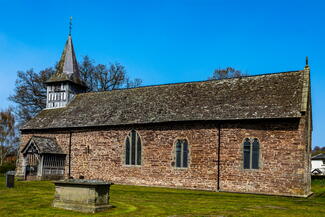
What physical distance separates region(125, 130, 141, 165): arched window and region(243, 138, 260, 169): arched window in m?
8.64

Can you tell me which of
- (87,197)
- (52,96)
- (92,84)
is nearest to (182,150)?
(87,197)

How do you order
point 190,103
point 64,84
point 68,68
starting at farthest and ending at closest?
point 68,68 < point 64,84 < point 190,103

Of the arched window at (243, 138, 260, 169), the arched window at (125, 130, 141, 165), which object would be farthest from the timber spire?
the arched window at (243, 138, 260, 169)

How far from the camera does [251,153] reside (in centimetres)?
2477

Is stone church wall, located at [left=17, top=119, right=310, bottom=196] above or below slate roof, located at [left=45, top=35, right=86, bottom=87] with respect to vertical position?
below

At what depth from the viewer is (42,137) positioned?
33.2 m

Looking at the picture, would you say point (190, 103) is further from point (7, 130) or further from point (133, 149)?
point (7, 130)

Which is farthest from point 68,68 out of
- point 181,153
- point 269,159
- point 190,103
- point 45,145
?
point 269,159

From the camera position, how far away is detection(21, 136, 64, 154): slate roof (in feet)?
103

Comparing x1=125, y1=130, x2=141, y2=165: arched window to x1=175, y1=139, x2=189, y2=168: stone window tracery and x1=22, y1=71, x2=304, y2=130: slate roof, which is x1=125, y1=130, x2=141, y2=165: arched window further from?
x1=175, y1=139, x2=189, y2=168: stone window tracery

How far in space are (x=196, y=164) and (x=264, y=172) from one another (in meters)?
4.88

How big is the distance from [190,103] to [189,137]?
10.4ft

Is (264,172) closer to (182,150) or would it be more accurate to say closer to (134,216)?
(182,150)

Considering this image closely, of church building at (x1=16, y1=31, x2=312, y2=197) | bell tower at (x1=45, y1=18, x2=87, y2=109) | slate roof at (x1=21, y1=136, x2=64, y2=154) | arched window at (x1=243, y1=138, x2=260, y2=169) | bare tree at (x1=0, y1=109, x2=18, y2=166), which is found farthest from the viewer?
bare tree at (x1=0, y1=109, x2=18, y2=166)
